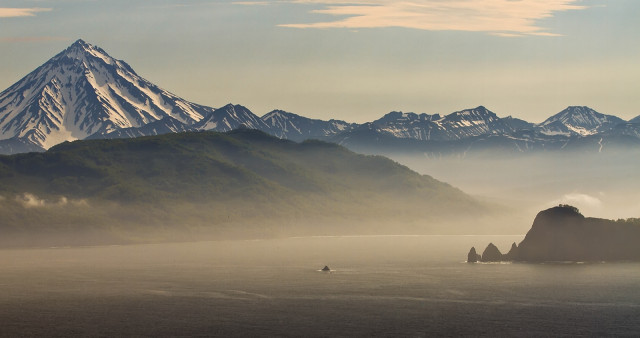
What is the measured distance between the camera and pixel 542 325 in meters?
192

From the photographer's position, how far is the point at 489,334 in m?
181

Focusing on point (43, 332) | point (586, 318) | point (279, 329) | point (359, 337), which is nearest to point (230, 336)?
point (279, 329)

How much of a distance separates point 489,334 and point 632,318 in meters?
35.6

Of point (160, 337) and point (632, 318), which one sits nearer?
point (160, 337)

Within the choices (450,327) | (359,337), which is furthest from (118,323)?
(450,327)

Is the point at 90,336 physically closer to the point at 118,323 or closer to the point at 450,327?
the point at 118,323

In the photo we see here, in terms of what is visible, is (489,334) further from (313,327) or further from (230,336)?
(230,336)

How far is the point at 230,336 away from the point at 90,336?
2682cm

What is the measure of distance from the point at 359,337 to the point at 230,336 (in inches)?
955

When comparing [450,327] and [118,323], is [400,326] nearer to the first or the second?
[450,327]

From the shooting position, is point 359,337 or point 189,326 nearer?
point 359,337

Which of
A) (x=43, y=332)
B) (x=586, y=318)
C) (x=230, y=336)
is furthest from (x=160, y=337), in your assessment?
(x=586, y=318)

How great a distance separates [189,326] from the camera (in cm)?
19400

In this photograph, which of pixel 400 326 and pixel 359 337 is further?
pixel 400 326
